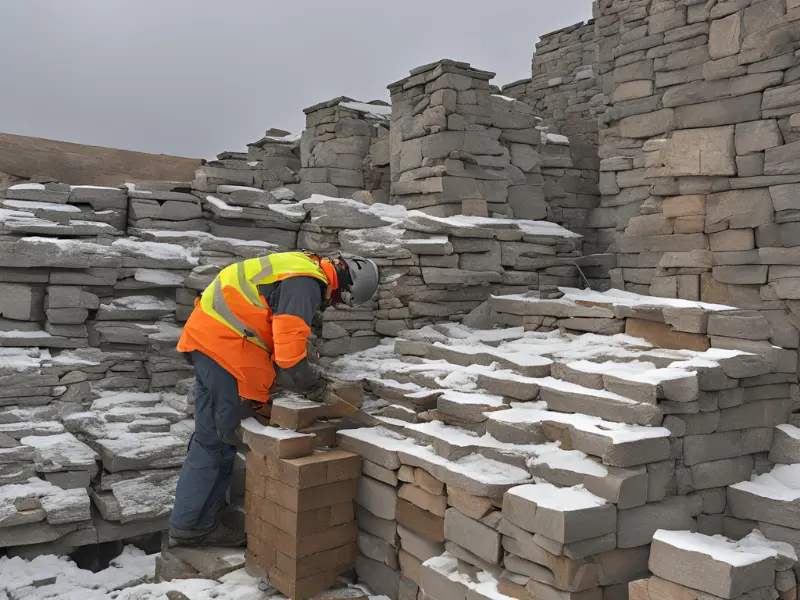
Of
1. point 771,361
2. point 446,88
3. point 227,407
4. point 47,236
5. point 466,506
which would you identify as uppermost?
point 446,88

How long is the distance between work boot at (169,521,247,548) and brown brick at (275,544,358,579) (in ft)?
2.95

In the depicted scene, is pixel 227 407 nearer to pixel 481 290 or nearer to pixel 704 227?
pixel 481 290

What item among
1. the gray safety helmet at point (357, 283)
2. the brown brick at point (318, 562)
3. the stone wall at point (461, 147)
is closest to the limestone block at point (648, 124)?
the stone wall at point (461, 147)

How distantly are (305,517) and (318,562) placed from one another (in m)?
0.39

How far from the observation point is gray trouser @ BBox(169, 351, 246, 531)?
5527 millimetres

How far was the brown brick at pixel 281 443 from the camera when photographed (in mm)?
5027

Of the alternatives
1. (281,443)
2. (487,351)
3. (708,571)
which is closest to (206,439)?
(281,443)

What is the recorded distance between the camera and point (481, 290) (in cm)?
762

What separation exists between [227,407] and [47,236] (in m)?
3.23

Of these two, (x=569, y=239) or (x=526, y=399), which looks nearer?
(x=526, y=399)

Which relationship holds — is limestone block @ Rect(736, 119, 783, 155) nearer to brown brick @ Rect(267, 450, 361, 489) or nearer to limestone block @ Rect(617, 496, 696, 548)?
limestone block @ Rect(617, 496, 696, 548)

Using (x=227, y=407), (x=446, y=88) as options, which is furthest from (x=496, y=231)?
(x=227, y=407)

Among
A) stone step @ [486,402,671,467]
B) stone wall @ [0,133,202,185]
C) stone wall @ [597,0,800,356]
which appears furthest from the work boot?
stone wall @ [0,133,202,185]

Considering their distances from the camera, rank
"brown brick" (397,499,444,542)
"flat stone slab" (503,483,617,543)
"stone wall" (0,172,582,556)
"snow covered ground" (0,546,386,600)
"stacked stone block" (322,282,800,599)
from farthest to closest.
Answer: "stone wall" (0,172,582,556)
"snow covered ground" (0,546,386,600)
"brown brick" (397,499,444,542)
"stacked stone block" (322,282,800,599)
"flat stone slab" (503,483,617,543)
